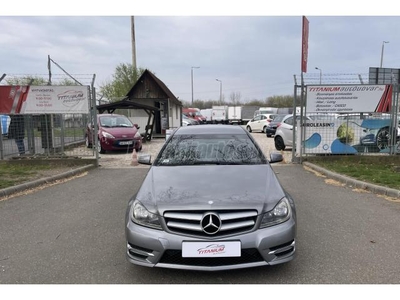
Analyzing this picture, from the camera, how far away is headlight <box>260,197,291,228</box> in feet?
9.70

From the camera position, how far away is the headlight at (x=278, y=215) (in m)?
2.96

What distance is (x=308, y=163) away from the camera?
31.3 feet

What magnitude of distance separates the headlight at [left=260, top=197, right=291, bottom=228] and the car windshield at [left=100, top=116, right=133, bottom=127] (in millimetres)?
11800

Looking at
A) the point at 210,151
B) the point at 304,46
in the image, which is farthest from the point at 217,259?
the point at 304,46

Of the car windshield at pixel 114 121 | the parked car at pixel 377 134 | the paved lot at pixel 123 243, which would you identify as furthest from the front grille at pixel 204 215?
the car windshield at pixel 114 121

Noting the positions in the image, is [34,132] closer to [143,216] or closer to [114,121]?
[114,121]

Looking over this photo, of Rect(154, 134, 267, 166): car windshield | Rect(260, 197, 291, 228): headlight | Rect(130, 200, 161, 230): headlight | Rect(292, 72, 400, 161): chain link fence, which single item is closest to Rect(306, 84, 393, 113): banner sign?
Rect(292, 72, 400, 161): chain link fence

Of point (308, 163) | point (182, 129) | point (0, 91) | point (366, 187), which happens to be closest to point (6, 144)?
point (0, 91)

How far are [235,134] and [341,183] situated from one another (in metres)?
3.81

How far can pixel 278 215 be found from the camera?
3045 mm

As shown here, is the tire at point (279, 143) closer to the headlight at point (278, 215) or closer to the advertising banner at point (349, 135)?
the advertising banner at point (349, 135)

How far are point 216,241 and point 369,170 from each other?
688 centimetres

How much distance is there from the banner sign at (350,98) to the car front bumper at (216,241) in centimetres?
755

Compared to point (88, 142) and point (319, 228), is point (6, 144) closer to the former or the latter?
point (88, 142)
